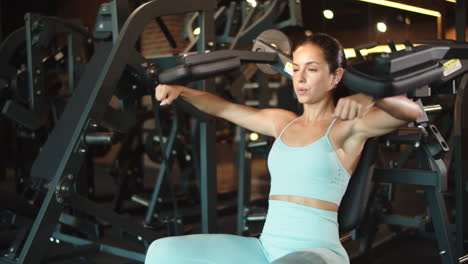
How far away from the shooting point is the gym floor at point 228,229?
10.1 ft

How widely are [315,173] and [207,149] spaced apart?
4.12ft

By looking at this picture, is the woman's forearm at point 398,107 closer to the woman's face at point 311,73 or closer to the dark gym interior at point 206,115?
the dark gym interior at point 206,115

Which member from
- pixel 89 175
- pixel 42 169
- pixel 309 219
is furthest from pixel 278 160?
pixel 89 175

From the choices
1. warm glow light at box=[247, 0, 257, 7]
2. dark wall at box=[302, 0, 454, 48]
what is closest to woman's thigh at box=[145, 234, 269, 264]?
dark wall at box=[302, 0, 454, 48]

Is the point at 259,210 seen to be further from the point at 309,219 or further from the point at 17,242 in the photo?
the point at 309,219

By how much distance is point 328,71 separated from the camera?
1.62m

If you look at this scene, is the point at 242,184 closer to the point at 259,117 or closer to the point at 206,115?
the point at 206,115

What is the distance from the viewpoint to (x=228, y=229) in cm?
400

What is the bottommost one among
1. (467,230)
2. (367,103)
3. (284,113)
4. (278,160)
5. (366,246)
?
(366,246)

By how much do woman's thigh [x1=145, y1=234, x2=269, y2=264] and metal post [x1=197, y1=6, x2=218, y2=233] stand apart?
1.10 m

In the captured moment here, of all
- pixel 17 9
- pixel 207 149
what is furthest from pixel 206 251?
pixel 17 9

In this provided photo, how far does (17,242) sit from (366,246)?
2088 mm

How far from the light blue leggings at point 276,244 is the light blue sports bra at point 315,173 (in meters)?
0.05

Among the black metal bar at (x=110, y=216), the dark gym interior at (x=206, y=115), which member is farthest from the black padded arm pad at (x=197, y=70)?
the black metal bar at (x=110, y=216)
